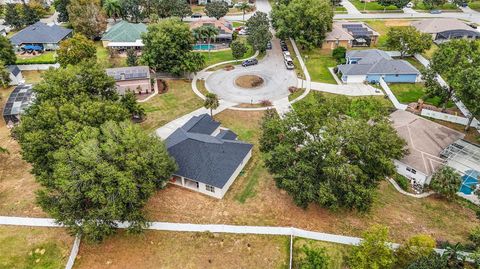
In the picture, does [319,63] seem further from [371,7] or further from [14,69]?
[14,69]

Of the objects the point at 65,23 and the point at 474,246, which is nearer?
the point at 474,246

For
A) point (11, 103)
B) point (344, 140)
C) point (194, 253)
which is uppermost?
point (344, 140)

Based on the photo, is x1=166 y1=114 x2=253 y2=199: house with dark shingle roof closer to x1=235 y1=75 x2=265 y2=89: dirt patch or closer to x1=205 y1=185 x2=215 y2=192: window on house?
x1=205 y1=185 x2=215 y2=192: window on house

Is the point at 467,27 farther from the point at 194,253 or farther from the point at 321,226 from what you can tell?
the point at 194,253

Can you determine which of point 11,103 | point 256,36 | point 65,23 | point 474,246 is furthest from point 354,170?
point 65,23

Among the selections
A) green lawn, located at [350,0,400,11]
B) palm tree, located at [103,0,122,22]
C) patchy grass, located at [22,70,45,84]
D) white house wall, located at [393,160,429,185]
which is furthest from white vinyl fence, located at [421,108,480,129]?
palm tree, located at [103,0,122,22]

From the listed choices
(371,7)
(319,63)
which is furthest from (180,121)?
(371,7)
